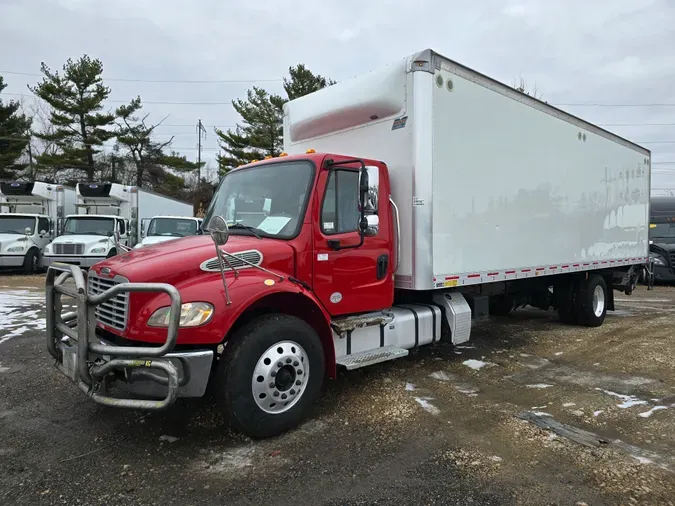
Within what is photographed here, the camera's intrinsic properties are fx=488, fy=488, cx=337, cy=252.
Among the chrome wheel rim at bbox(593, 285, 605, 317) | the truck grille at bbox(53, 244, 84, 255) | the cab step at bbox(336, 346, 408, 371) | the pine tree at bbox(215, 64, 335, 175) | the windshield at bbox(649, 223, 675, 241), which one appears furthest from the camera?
the pine tree at bbox(215, 64, 335, 175)

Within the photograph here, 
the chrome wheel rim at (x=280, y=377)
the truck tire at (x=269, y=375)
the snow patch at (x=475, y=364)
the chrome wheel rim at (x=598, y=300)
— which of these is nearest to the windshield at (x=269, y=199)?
the truck tire at (x=269, y=375)

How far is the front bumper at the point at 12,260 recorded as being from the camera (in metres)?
15.6

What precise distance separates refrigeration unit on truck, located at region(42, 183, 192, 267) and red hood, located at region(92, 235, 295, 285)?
1098cm

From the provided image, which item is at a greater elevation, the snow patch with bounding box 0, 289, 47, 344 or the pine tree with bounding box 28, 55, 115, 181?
the pine tree with bounding box 28, 55, 115, 181

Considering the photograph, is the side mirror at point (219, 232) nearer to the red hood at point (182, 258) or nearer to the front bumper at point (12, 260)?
the red hood at point (182, 258)

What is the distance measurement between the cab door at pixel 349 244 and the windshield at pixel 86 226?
13.4 meters

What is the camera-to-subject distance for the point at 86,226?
52.4ft

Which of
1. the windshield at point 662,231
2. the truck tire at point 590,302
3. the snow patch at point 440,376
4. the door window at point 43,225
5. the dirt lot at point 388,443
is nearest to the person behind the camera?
the dirt lot at point 388,443

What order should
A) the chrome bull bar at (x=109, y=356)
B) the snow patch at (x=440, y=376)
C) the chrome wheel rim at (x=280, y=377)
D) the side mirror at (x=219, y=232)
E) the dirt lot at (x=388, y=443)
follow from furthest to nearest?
the snow patch at (x=440, y=376), the chrome wheel rim at (x=280, y=377), the side mirror at (x=219, y=232), the chrome bull bar at (x=109, y=356), the dirt lot at (x=388, y=443)

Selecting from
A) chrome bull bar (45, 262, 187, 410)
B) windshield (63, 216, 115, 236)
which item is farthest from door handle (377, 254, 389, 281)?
windshield (63, 216, 115, 236)

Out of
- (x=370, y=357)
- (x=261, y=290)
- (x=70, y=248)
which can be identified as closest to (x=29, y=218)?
(x=70, y=248)

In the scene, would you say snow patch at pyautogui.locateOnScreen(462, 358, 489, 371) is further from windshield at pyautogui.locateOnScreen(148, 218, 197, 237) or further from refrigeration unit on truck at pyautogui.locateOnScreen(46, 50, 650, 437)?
windshield at pyautogui.locateOnScreen(148, 218, 197, 237)

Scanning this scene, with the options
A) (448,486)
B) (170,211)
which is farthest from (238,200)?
(170,211)

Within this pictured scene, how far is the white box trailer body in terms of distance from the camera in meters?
5.12
